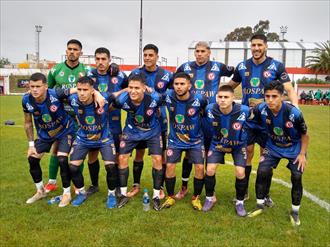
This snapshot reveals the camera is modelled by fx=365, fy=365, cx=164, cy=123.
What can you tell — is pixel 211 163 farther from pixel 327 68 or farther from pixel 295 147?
pixel 327 68

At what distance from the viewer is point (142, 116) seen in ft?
16.8

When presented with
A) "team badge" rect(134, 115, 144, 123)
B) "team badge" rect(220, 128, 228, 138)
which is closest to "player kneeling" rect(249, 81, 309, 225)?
"team badge" rect(220, 128, 228, 138)

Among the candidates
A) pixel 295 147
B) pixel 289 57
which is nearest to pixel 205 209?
pixel 295 147

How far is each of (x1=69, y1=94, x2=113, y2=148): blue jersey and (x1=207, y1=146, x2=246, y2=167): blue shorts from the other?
4.70 ft

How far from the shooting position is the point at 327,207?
5184 mm

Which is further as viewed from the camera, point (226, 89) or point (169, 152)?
point (169, 152)

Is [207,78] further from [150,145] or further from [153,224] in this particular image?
[153,224]

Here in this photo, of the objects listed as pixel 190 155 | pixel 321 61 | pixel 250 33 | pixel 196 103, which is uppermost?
pixel 250 33

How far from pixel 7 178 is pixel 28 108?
1961mm

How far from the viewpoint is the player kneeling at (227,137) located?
4.80 m

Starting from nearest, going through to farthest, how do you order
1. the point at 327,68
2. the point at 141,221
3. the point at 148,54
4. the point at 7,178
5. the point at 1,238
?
the point at 1,238
the point at 141,221
the point at 148,54
the point at 7,178
the point at 327,68

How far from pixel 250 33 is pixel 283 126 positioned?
62430 millimetres

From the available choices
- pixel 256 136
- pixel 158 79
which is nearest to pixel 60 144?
pixel 158 79

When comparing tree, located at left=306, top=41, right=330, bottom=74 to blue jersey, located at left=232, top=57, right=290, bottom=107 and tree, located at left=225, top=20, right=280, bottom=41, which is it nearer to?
tree, located at left=225, top=20, right=280, bottom=41
